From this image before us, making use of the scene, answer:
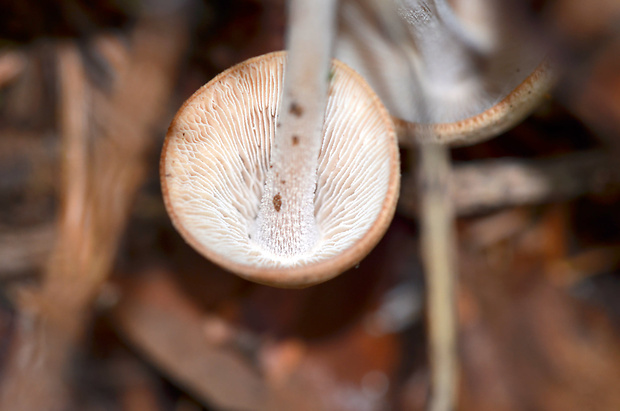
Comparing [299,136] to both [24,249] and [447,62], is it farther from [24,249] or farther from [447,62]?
[24,249]

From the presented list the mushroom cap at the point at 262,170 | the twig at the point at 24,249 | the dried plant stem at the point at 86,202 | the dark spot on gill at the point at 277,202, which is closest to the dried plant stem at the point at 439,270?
the mushroom cap at the point at 262,170

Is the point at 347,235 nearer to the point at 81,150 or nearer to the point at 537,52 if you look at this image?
the point at 537,52

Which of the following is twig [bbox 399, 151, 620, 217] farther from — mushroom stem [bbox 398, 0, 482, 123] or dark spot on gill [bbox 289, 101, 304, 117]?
dark spot on gill [bbox 289, 101, 304, 117]

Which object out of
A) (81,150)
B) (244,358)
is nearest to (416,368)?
(244,358)

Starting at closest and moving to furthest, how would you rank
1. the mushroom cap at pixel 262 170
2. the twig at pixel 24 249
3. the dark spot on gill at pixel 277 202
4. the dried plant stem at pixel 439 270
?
the mushroom cap at pixel 262 170, the dark spot on gill at pixel 277 202, the dried plant stem at pixel 439 270, the twig at pixel 24 249

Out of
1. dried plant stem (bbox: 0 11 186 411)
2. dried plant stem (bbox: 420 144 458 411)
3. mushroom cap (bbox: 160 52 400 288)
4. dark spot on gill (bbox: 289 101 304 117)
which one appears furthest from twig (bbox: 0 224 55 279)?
dried plant stem (bbox: 420 144 458 411)

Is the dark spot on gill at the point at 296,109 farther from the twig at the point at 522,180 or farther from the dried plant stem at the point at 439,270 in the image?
the twig at the point at 522,180

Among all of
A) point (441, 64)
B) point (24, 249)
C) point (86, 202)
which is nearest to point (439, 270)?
point (441, 64)
